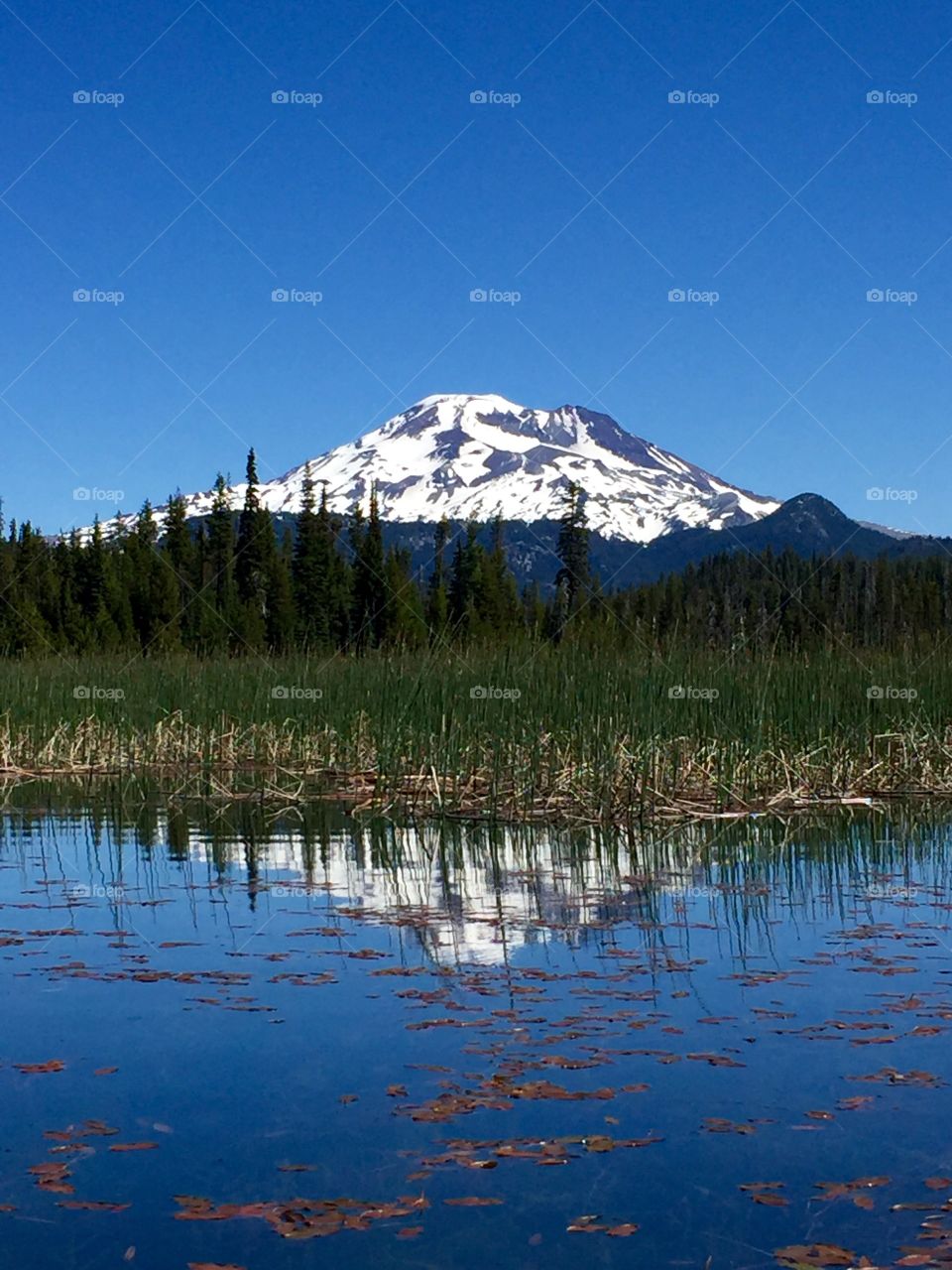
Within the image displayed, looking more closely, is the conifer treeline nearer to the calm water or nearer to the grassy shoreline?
the grassy shoreline

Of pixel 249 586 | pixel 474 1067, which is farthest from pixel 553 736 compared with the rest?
pixel 249 586

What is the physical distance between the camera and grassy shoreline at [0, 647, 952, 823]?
1288 centimetres

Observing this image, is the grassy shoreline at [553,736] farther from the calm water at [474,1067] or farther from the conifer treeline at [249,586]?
the conifer treeline at [249,586]

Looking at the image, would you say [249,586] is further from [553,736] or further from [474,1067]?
[474,1067]

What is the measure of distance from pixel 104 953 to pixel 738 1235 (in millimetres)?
4151

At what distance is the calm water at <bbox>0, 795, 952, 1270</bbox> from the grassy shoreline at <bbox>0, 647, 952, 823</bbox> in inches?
133

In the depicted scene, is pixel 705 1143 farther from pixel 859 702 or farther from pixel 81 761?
pixel 81 761

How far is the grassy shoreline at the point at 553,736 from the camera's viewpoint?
12.9 meters

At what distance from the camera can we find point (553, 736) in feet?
44.1

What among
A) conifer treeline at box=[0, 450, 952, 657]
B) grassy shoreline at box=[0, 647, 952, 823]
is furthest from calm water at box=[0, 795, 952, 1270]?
conifer treeline at box=[0, 450, 952, 657]

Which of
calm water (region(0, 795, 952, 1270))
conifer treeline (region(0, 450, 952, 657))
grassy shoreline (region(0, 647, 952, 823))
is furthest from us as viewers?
conifer treeline (region(0, 450, 952, 657))

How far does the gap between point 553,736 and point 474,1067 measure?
27.4 feet

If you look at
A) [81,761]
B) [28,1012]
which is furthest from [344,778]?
[28,1012]

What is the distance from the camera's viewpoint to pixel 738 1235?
148 inches
